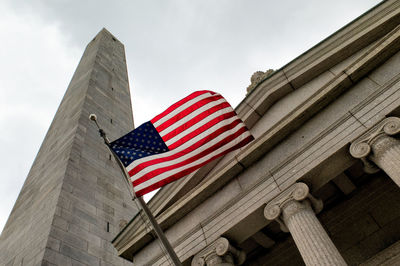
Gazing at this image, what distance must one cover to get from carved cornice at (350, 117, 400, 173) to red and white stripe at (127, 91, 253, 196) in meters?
3.19

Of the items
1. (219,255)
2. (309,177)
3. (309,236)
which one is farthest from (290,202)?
(219,255)

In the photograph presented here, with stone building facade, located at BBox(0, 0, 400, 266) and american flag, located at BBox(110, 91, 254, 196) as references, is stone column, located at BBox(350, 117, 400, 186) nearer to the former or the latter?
stone building facade, located at BBox(0, 0, 400, 266)

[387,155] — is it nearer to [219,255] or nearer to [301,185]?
[301,185]

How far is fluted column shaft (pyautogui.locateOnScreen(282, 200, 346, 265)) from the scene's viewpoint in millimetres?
8422

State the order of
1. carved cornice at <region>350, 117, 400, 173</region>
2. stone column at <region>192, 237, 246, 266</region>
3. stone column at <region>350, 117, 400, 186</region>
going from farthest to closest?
stone column at <region>192, 237, 246, 266</region> < carved cornice at <region>350, 117, 400, 173</region> < stone column at <region>350, 117, 400, 186</region>

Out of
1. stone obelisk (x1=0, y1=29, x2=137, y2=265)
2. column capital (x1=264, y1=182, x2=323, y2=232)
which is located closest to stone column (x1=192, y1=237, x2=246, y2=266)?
column capital (x1=264, y1=182, x2=323, y2=232)

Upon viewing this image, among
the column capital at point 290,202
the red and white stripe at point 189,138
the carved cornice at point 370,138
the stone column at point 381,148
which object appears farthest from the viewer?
the red and white stripe at point 189,138

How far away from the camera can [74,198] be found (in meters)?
17.8

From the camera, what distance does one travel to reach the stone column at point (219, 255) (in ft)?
34.9

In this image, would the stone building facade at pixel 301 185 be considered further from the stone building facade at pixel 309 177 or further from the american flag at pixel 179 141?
the american flag at pixel 179 141

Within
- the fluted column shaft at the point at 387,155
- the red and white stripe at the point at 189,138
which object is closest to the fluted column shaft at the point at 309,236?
the fluted column shaft at the point at 387,155

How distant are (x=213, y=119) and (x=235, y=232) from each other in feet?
12.1

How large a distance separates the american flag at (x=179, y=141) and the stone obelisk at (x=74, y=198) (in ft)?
22.0

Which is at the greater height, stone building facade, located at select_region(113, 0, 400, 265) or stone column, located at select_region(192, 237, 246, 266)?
stone building facade, located at select_region(113, 0, 400, 265)
